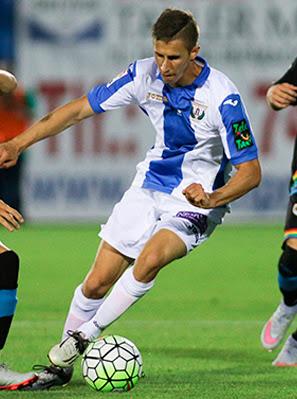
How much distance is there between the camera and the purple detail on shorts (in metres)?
7.06

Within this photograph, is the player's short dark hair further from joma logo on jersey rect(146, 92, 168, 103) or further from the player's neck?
joma logo on jersey rect(146, 92, 168, 103)

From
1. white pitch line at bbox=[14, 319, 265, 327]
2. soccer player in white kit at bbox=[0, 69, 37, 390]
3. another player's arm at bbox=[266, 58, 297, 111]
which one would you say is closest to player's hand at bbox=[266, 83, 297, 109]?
another player's arm at bbox=[266, 58, 297, 111]

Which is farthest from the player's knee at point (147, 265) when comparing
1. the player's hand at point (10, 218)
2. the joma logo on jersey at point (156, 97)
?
the joma logo on jersey at point (156, 97)

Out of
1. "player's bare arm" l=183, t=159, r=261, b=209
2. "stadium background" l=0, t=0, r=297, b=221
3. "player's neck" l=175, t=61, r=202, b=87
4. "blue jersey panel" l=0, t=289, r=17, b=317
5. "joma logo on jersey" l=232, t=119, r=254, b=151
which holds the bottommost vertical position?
"stadium background" l=0, t=0, r=297, b=221

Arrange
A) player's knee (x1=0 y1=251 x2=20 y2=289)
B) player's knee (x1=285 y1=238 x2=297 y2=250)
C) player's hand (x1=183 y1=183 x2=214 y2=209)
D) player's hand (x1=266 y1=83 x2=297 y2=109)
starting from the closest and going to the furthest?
player's knee (x1=0 y1=251 x2=20 y2=289) → player's hand (x1=183 y1=183 x2=214 y2=209) → player's hand (x1=266 y1=83 x2=297 y2=109) → player's knee (x1=285 y1=238 x2=297 y2=250)

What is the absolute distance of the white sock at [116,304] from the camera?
6738 millimetres

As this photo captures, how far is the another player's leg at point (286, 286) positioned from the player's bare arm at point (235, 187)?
0.82 m

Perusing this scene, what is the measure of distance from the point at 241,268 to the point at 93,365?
22.8ft

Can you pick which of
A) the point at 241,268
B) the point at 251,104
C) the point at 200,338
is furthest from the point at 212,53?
the point at 200,338

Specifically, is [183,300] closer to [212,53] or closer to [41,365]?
[41,365]

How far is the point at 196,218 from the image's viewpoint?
7082mm

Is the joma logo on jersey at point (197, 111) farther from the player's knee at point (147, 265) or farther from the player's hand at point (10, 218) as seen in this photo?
the player's hand at point (10, 218)

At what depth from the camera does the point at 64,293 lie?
36.9 feet

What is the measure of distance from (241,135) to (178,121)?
1.48 feet
